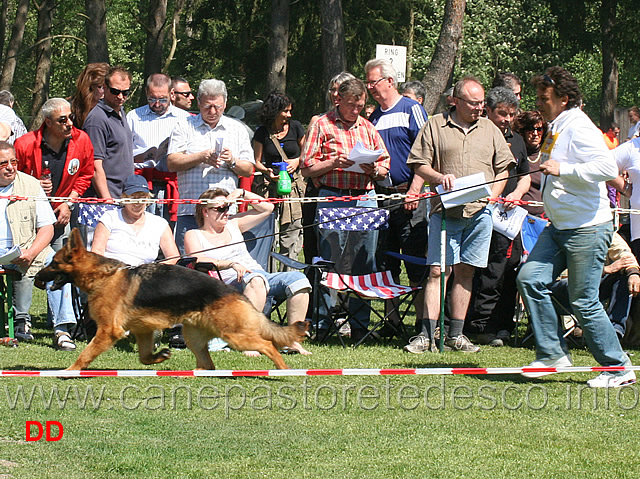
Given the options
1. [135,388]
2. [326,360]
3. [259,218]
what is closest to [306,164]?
[259,218]

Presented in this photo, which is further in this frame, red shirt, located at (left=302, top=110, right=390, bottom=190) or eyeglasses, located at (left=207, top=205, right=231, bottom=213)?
red shirt, located at (left=302, top=110, right=390, bottom=190)

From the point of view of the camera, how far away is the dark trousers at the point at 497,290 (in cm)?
861

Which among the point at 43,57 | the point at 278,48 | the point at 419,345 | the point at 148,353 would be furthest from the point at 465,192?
the point at 43,57

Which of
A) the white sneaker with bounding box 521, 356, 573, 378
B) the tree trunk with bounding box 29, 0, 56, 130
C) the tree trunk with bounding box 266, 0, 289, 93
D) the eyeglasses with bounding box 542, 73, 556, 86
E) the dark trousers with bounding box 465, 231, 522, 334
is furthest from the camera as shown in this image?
the tree trunk with bounding box 29, 0, 56, 130

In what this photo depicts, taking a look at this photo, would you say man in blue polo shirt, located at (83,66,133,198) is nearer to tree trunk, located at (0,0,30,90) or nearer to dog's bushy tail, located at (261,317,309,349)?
dog's bushy tail, located at (261,317,309,349)

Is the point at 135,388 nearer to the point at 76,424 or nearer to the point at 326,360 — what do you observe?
the point at 76,424

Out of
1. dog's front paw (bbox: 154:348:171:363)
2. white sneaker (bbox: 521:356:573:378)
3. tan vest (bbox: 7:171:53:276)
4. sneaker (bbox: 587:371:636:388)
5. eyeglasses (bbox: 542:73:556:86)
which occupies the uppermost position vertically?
eyeglasses (bbox: 542:73:556:86)

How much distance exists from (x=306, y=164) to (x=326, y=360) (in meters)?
1.96

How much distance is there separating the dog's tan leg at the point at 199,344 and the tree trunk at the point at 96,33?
1330 cm

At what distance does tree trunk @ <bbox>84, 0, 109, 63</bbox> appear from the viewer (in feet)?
62.0

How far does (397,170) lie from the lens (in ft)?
29.0

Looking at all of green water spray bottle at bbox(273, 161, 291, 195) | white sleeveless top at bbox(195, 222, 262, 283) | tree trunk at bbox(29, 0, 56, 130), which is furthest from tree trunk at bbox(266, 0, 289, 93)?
white sleeveless top at bbox(195, 222, 262, 283)

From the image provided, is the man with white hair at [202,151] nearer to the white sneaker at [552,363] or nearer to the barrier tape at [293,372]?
the barrier tape at [293,372]

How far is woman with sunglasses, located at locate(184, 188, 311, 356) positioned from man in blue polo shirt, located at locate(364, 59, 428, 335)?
108cm
